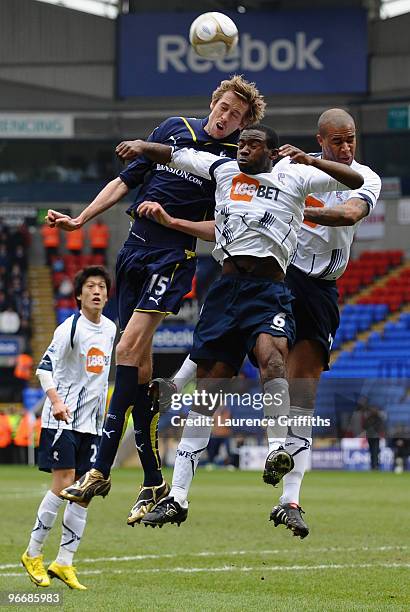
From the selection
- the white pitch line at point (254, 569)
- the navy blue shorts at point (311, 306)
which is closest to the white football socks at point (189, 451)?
the navy blue shorts at point (311, 306)

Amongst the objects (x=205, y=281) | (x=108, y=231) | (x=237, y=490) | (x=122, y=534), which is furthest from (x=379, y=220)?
(x=122, y=534)

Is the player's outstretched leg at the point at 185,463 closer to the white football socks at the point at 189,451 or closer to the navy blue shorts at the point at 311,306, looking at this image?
the white football socks at the point at 189,451

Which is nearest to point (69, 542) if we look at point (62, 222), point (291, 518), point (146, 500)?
point (146, 500)

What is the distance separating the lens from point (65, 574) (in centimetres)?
1049

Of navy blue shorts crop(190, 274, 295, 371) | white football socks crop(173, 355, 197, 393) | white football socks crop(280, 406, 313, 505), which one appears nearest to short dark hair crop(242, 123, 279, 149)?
navy blue shorts crop(190, 274, 295, 371)

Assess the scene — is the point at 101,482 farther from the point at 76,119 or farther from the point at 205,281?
the point at 76,119

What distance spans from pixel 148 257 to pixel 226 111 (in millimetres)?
1201

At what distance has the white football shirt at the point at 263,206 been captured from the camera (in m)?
8.18

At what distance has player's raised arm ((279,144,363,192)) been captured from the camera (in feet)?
25.2

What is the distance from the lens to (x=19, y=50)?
1535 inches

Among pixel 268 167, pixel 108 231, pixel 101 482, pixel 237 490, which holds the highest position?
pixel 108 231

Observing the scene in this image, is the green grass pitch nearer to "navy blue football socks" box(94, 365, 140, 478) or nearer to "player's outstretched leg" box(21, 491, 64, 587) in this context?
"player's outstretched leg" box(21, 491, 64, 587)

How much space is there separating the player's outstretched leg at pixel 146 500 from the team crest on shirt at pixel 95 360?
2.13 m

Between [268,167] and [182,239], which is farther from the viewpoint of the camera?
[182,239]
